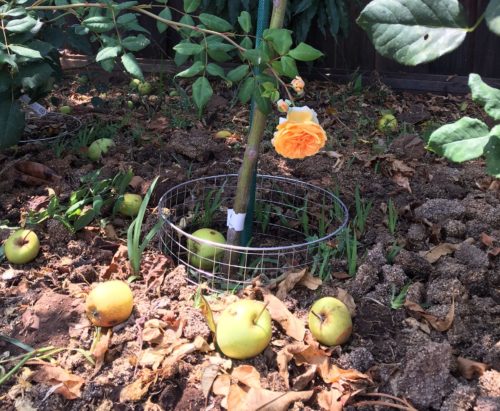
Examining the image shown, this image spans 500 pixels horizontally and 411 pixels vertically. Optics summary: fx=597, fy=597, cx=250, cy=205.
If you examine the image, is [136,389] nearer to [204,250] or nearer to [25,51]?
[204,250]

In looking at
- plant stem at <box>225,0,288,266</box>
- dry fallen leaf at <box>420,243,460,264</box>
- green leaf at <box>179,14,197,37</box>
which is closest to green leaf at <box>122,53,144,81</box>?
green leaf at <box>179,14,197,37</box>

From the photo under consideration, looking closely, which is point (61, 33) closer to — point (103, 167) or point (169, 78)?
point (103, 167)

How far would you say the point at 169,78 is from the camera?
14.1 ft

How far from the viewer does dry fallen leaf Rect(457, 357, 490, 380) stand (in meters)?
1.60

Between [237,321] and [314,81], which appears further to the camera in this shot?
[314,81]

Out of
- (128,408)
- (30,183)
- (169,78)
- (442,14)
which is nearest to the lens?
(442,14)

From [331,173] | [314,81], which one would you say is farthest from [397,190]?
[314,81]

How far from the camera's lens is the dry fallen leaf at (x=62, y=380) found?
1552 mm

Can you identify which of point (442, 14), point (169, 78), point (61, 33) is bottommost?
point (169, 78)

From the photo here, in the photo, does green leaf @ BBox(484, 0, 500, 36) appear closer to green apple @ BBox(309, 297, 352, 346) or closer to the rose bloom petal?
the rose bloom petal

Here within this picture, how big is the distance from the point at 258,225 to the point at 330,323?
0.82 meters

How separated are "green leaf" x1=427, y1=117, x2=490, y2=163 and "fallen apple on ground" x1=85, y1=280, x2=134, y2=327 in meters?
1.02

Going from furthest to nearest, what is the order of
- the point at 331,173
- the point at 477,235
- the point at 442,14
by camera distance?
the point at 331,173 < the point at 477,235 < the point at 442,14

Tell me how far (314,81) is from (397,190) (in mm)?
1959
